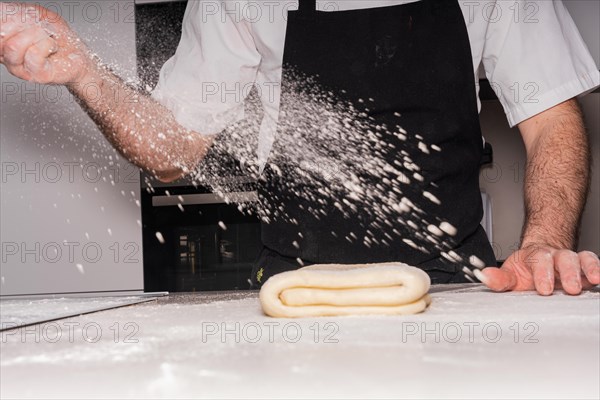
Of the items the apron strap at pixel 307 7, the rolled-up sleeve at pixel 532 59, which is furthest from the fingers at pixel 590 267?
Result: the apron strap at pixel 307 7

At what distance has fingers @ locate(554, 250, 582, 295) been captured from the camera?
0.69 meters

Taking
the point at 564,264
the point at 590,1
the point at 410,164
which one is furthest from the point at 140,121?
the point at 590,1

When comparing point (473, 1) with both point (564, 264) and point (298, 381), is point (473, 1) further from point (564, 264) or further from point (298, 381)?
point (298, 381)

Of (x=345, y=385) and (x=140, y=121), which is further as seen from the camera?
(x=140, y=121)

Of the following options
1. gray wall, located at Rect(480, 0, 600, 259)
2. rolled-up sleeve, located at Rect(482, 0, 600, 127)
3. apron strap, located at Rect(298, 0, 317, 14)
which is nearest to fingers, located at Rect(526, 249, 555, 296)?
rolled-up sleeve, located at Rect(482, 0, 600, 127)

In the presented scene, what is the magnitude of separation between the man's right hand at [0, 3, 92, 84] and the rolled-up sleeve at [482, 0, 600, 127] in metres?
0.74

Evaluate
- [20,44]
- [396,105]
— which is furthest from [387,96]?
[20,44]

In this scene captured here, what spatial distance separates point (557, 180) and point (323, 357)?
0.84 m

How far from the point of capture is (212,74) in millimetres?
1251

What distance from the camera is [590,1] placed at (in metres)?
1.65

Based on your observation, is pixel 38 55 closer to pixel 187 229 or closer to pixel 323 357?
pixel 323 357

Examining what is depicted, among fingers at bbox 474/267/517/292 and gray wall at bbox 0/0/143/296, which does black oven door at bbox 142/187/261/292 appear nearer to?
gray wall at bbox 0/0/143/296

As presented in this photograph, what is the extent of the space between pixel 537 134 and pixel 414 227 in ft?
1.07

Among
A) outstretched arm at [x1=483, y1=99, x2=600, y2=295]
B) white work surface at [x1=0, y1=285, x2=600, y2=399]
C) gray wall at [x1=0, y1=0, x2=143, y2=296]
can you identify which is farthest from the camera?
gray wall at [x1=0, y1=0, x2=143, y2=296]
